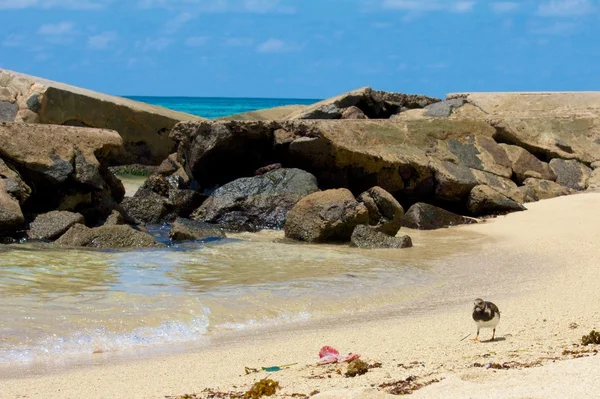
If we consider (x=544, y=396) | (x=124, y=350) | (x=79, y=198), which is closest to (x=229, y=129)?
(x=79, y=198)

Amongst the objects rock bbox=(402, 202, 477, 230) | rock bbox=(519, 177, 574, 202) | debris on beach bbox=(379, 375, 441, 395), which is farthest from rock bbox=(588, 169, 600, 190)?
debris on beach bbox=(379, 375, 441, 395)

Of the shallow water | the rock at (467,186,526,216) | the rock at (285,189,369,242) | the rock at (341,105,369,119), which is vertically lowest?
the shallow water

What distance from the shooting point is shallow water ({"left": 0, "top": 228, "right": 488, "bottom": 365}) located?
610 centimetres

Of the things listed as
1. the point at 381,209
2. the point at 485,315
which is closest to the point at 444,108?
the point at 381,209

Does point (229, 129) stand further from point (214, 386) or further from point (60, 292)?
point (214, 386)

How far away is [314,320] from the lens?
6.86m

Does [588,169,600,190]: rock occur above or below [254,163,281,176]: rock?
above

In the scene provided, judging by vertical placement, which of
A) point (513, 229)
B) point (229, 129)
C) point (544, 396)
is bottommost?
point (544, 396)

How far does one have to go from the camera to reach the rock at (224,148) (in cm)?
1368

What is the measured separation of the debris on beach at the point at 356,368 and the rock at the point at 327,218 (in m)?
6.04

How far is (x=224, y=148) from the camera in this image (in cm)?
1380

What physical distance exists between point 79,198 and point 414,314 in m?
6.38

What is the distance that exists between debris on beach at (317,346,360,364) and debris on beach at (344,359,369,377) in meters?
0.28

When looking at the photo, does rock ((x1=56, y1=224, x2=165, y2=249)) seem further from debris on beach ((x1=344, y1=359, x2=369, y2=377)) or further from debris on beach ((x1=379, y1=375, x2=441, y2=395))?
debris on beach ((x1=379, y1=375, x2=441, y2=395))
